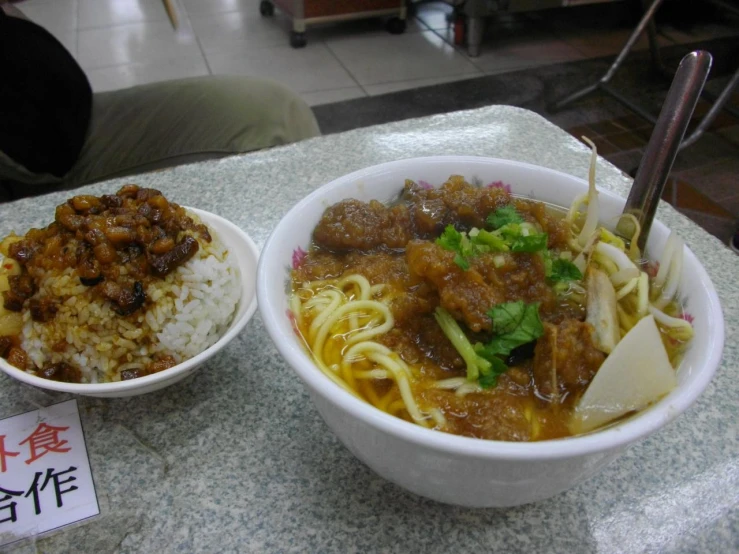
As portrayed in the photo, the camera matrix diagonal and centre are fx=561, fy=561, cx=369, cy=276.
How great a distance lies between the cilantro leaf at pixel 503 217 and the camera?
2.66 ft

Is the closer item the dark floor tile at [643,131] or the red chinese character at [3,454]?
the red chinese character at [3,454]

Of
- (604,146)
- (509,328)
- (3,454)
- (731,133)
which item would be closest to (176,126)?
(3,454)

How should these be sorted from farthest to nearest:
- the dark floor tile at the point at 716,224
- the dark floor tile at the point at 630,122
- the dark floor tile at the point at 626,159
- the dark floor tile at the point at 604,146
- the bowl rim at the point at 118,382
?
the dark floor tile at the point at 630,122, the dark floor tile at the point at 604,146, the dark floor tile at the point at 626,159, the dark floor tile at the point at 716,224, the bowl rim at the point at 118,382

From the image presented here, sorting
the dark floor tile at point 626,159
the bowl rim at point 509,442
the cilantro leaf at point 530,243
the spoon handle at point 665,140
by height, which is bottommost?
the dark floor tile at point 626,159

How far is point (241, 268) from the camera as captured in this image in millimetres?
1019

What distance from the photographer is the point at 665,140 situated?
0.74m

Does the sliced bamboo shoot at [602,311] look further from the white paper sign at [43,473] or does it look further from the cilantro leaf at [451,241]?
the white paper sign at [43,473]

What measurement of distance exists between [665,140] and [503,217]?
0.75 ft

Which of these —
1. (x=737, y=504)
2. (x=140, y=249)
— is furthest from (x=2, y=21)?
(x=737, y=504)

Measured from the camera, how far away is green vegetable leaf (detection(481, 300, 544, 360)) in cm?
67

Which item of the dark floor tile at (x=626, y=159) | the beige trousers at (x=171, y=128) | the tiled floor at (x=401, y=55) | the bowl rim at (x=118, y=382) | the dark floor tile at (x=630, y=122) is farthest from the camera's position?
the dark floor tile at (x=630, y=122)

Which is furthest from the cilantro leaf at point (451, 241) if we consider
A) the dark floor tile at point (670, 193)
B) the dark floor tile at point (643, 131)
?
the dark floor tile at point (643, 131)

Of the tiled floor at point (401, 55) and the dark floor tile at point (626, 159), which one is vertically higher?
the tiled floor at point (401, 55)

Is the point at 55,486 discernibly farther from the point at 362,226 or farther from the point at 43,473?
the point at 362,226
